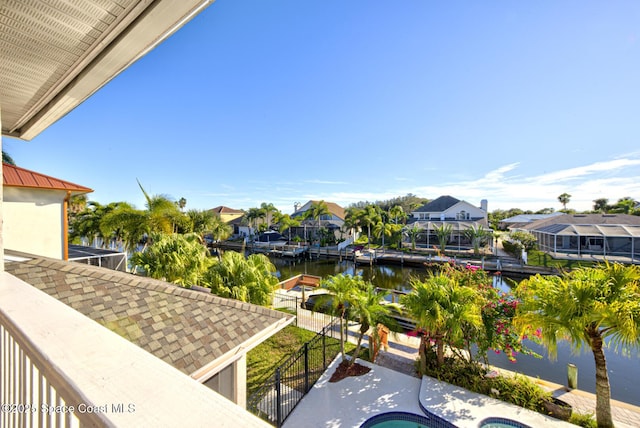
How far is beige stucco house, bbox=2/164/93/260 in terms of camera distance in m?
6.57

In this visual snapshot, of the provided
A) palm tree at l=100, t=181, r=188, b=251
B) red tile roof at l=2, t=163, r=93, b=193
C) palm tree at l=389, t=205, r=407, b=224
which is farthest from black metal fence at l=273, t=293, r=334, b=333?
palm tree at l=389, t=205, r=407, b=224

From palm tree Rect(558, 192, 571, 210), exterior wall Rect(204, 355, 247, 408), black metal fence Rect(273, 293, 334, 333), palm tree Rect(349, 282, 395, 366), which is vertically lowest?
black metal fence Rect(273, 293, 334, 333)

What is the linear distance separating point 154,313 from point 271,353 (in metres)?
5.55

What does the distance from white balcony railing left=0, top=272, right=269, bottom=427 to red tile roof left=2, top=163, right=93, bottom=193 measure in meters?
8.29

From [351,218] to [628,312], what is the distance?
95.6ft

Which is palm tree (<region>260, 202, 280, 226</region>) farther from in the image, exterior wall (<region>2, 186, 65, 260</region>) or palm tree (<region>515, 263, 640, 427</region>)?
palm tree (<region>515, 263, 640, 427</region>)

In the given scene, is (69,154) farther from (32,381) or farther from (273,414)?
(32,381)

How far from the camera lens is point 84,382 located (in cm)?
65

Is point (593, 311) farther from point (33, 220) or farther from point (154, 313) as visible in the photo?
point (33, 220)

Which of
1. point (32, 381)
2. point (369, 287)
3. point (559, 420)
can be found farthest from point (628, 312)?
point (32, 381)

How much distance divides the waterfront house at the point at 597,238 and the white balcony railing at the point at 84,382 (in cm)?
3015

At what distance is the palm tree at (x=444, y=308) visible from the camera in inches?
238

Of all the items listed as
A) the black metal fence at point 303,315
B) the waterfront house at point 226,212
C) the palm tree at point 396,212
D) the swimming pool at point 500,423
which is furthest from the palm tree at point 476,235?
the waterfront house at point 226,212

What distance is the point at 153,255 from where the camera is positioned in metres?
9.71
